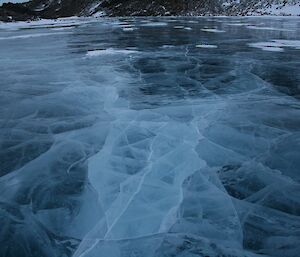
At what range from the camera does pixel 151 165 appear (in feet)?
14.3

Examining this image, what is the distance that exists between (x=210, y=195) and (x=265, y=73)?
243 inches

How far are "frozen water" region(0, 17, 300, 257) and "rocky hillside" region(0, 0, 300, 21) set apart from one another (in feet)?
132

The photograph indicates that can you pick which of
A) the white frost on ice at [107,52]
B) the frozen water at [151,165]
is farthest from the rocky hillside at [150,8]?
the frozen water at [151,165]

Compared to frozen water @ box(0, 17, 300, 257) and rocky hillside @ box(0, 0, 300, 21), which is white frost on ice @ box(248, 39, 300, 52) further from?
rocky hillside @ box(0, 0, 300, 21)

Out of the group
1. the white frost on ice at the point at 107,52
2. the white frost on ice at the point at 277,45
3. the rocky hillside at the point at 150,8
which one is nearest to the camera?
the white frost on ice at the point at 107,52

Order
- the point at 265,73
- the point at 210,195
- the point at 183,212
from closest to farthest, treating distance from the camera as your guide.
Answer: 1. the point at 183,212
2. the point at 210,195
3. the point at 265,73

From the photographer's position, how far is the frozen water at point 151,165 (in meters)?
3.08

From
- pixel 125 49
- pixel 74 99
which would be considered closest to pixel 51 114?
pixel 74 99

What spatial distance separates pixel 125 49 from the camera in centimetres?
1383

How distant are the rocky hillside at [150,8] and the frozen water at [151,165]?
40336mm

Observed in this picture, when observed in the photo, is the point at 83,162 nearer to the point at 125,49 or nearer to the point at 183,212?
the point at 183,212

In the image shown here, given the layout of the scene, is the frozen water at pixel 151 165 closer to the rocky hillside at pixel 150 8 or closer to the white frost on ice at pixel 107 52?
the white frost on ice at pixel 107 52

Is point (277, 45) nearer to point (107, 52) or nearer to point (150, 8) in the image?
point (107, 52)

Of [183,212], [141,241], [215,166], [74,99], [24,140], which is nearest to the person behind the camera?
[141,241]
